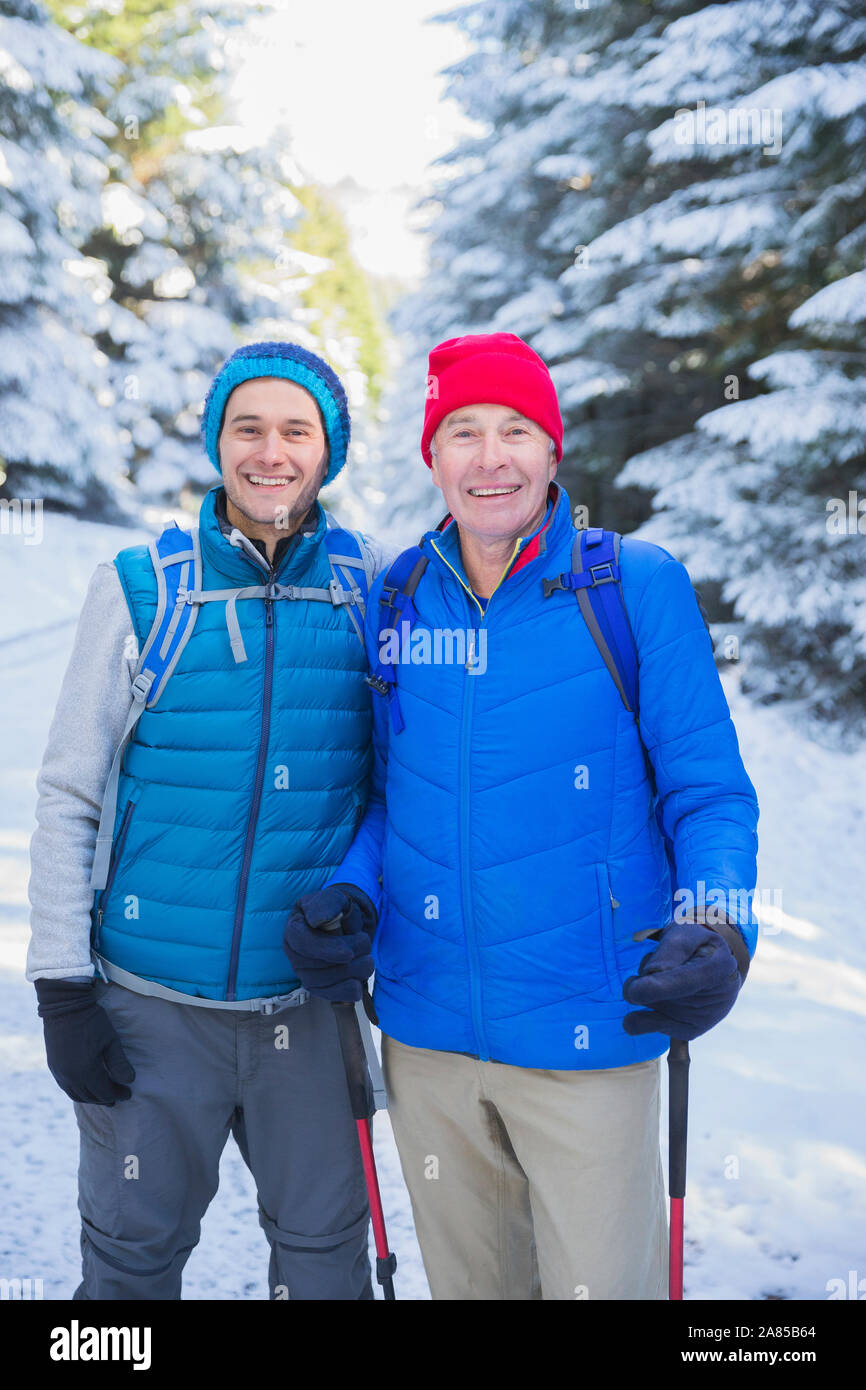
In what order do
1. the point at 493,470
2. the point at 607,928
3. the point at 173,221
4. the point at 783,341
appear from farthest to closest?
the point at 173,221 < the point at 783,341 < the point at 493,470 < the point at 607,928

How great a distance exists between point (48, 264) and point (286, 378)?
13454 millimetres

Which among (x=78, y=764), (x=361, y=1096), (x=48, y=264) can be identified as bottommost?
(x=361, y=1096)

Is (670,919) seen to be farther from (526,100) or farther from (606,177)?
(526,100)

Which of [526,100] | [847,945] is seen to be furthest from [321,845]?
[526,100]

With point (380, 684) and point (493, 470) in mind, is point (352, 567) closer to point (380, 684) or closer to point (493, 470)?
point (380, 684)

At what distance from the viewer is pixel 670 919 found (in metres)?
2.26

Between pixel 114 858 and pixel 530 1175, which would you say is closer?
pixel 530 1175

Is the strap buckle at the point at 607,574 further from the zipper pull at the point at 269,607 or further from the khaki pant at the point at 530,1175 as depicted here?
the khaki pant at the point at 530,1175

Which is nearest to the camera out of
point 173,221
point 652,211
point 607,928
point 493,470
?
point 607,928

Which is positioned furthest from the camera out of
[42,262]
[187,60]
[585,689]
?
[187,60]

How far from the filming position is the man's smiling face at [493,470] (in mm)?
2217

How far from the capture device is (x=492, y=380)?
2.28 metres

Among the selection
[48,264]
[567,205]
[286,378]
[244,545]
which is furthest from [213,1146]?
[48,264]
